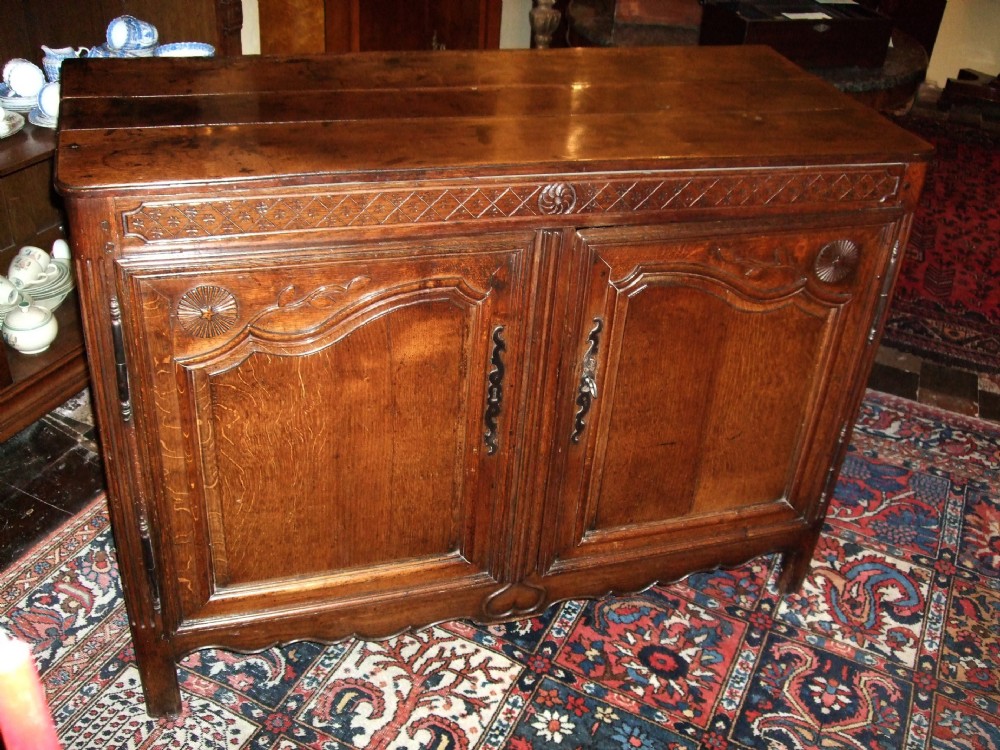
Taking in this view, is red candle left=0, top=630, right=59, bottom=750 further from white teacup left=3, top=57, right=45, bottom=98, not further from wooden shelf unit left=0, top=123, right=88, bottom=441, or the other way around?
white teacup left=3, top=57, right=45, bottom=98

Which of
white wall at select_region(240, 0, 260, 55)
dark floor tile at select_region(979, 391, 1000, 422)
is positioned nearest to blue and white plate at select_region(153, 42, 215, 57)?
white wall at select_region(240, 0, 260, 55)

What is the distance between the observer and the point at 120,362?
1.35 m

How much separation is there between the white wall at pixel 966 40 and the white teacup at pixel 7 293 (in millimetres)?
4715

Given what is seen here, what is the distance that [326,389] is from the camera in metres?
1.49

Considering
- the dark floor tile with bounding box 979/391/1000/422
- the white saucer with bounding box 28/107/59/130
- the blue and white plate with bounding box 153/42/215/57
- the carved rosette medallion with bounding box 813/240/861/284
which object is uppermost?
the blue and white plate with bounding box 153/42/215/57

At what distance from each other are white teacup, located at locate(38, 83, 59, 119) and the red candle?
1.98 metres

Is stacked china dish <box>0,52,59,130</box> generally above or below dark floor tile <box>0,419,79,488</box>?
above

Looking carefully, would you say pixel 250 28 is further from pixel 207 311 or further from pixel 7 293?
pixel 207 311

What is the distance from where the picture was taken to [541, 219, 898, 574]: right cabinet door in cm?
155

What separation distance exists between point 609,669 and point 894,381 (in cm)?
144

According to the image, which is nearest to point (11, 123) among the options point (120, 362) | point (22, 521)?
point (22, 521)

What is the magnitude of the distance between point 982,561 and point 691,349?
107 cm

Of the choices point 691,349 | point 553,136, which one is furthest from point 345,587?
point 553,136

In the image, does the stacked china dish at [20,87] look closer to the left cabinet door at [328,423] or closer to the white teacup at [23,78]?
the white teacup at [23,78]
